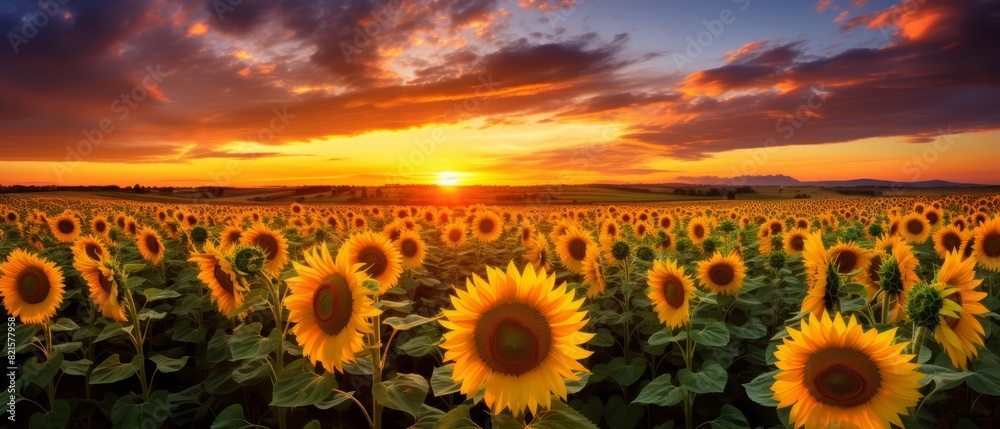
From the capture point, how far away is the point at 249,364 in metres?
3.95

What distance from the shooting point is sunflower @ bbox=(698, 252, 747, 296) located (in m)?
6.61

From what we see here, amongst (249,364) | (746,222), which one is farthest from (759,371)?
(746,222)

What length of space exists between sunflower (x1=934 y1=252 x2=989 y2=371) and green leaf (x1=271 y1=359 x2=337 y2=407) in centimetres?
342

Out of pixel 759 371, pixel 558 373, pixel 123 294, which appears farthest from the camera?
pixel 759 371

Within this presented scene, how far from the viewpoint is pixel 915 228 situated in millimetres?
11625

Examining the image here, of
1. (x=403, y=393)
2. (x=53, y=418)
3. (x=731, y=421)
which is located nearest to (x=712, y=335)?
(x=731, y=421)

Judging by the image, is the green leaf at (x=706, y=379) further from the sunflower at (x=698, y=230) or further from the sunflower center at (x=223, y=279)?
the sunflower at (x=698, y=230)

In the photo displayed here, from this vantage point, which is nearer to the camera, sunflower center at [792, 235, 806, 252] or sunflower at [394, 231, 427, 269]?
sunflower at [394, 231, 427, 269]

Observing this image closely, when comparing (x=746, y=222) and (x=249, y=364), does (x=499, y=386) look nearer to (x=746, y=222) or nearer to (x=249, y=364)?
(x=249, y=364)

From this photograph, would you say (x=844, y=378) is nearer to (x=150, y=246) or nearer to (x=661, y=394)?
(x=661, y=394)

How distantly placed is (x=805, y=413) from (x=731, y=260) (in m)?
4.10

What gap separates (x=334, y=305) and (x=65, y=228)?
43.8ft

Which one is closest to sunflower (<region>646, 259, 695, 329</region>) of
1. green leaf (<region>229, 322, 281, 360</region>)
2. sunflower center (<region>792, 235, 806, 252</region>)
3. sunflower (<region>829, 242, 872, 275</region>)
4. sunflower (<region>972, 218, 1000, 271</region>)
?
sunflower (<region>829, 242, 872, 275</region>)

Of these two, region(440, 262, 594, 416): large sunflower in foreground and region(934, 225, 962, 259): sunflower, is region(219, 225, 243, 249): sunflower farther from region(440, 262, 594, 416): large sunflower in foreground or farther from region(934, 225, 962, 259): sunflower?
region(934, 225, 962, 259): sunflower
